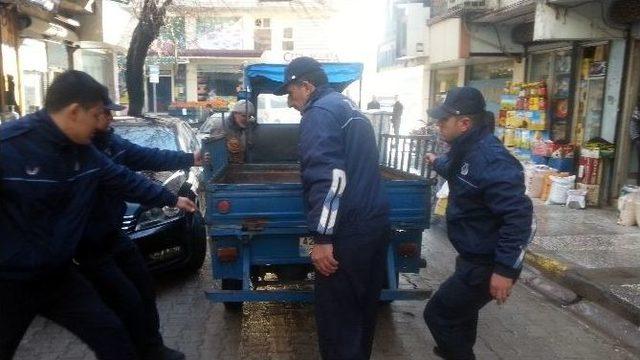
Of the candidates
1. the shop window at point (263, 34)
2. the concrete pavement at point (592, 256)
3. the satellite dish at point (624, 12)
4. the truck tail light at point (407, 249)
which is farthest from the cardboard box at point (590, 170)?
the shop window at point (263, 34)

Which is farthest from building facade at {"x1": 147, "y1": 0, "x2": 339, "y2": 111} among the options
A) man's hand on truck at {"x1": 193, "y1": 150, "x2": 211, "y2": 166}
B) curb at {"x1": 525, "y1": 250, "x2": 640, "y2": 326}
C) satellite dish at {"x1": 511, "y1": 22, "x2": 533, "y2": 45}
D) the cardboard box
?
man's hand on truck at {"x1": 193, "y1": 150, "x2": 211, "y2": 166}

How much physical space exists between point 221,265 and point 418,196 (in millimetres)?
1633

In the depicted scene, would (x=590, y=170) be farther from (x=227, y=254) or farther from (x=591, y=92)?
(x=227, y=254)

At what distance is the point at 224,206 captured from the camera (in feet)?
13.9

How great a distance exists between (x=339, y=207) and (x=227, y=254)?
1.70 m

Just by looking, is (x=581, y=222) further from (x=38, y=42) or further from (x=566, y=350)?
(x=38, y=42)

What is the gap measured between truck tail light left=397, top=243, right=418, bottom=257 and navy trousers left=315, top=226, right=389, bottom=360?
1.44m

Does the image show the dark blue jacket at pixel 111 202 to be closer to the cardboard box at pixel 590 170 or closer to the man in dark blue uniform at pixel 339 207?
the man in dark blue uniform at pixel 339 207

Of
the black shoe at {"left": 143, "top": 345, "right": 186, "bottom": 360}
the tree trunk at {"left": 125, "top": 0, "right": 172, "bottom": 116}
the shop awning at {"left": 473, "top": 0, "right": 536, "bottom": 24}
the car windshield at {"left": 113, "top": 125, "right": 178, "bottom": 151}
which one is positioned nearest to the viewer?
the black shoe at {"left": 143, "top": 345, "right": 186, "bottom": 360}

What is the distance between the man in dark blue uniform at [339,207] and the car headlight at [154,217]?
2.61 m

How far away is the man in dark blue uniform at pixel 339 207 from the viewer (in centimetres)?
290

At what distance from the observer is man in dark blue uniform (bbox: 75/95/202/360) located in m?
3.33

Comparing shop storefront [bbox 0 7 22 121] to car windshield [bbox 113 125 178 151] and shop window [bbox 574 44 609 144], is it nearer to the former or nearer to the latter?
car windshield [bbox 113 125 178 151]

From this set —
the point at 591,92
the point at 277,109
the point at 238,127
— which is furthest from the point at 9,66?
the point at 591,92
